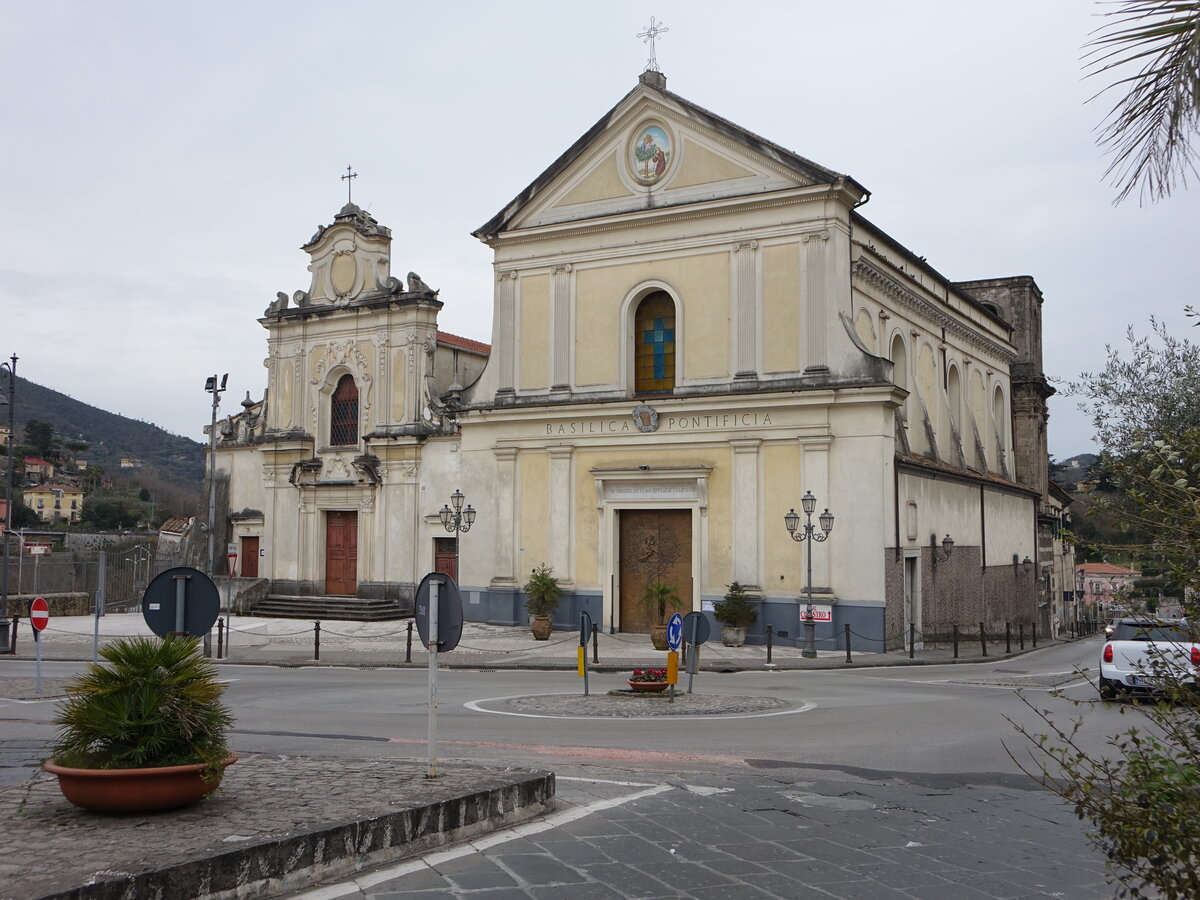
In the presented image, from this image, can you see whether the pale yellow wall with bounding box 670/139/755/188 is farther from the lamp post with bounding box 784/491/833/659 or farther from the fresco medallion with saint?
the lamp post with bounding box 784/491/833/659

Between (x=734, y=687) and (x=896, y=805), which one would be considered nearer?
(x=896, y=805)

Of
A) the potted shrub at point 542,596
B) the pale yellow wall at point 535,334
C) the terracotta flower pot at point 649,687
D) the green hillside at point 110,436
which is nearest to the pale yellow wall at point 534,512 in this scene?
the potted shrub at point 542,596

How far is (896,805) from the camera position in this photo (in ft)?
29.9

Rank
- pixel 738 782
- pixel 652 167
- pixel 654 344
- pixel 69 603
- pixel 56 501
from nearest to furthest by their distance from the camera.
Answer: pixel 738 782, pixel 652 167, pixel 654 344, pixel 69 603, pixel 56 501

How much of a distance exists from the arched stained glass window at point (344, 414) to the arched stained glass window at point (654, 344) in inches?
422

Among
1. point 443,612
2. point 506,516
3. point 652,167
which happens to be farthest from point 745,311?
point 443,612

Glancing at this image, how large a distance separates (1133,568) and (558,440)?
25.6m

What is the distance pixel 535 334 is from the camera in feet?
104

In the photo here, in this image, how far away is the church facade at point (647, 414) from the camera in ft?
90.0

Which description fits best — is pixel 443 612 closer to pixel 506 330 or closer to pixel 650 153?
pixel 650 153

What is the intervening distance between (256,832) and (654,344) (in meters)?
24.7

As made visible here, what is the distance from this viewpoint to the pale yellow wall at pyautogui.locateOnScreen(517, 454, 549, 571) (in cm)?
3080

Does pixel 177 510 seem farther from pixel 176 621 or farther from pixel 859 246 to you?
pixel 176 621

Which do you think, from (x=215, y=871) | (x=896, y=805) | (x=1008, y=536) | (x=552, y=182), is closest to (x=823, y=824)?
(x=896, y=805)
